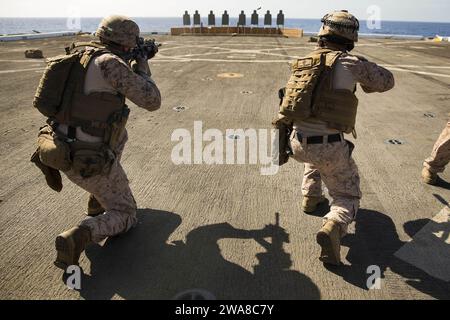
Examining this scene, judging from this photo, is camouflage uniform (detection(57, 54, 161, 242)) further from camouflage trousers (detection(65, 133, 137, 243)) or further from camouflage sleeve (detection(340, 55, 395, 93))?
camouflage sleeve (detection(340, 55, 395, 93))

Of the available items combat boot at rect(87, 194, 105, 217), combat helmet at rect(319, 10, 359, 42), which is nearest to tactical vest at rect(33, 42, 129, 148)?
combat boot at rect(87, 194, 105, 217)

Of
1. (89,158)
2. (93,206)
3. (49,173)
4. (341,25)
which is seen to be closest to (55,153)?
(89,158)

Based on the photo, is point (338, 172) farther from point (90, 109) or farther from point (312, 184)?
point (90, 109)

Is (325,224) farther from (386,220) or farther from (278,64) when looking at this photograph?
(278,64)

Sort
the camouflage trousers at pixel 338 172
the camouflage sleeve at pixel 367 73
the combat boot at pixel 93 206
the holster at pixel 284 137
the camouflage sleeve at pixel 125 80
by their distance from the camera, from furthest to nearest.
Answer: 1. the combat boot at pixel 93 206
2. the holster at pixel 284 137
3. the camouflage trousers at pixel 338 172
4. the camouflage sleeve at pixel 367 73
5. the camouflage sleeve at pixel 125 80

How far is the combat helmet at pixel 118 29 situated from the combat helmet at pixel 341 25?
62.1 inches

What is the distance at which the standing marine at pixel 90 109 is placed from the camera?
8.54ft

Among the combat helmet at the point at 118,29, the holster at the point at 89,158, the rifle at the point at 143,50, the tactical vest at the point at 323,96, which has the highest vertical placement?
the combat helmet at the point at 118,29

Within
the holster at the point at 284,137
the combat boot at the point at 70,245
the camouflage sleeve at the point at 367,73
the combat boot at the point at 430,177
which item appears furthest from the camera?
the combat boot at the point at 430,177

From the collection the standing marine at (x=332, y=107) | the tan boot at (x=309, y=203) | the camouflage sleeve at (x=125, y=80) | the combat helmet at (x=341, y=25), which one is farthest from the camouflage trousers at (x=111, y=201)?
the combat helmet at (x=341, y=25)

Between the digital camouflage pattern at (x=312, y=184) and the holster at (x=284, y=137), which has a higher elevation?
the holster at (x=284, y=137)

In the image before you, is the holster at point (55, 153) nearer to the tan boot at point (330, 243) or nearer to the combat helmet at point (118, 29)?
the combat helmet at point (118, 29)
